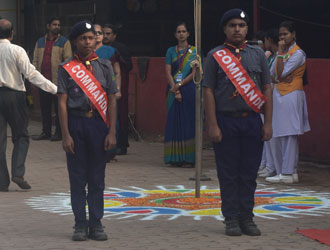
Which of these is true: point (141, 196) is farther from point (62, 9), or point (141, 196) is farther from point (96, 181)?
point (62, 9)

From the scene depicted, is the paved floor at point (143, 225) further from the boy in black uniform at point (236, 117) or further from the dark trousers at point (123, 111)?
the dark trousers at point (123, 111)

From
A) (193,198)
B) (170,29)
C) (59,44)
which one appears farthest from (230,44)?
(170,29)

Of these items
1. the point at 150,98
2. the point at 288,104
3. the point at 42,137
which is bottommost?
the point at 42,137

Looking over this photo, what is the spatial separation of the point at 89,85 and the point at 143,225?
1.42 meters

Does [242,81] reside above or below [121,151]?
above

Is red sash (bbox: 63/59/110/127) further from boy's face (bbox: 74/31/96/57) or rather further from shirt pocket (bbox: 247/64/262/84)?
shirt pocket (bbox: 247/64/262/84)

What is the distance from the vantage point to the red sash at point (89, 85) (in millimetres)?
7816

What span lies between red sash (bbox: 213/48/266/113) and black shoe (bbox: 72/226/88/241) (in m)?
1.74

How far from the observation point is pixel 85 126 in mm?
7840

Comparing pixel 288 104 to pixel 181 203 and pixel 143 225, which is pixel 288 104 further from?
pixel 143 225

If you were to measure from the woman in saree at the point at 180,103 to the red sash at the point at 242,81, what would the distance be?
4.71 metres

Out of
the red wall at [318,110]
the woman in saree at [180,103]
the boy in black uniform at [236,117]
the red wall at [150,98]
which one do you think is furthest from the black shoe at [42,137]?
the boy in black uniform at [236,117]

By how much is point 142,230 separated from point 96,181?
2.09ft

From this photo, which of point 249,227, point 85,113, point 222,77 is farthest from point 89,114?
point 249,227
